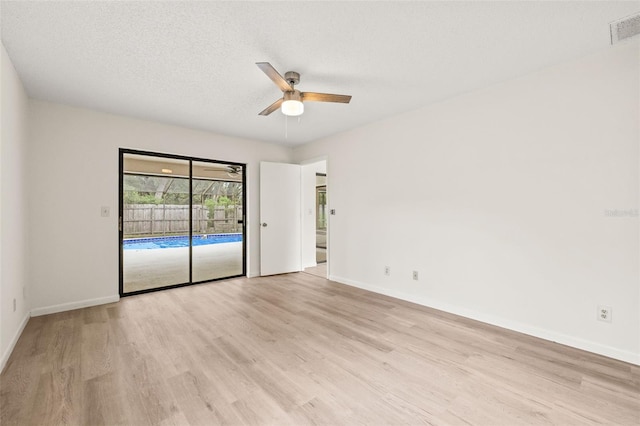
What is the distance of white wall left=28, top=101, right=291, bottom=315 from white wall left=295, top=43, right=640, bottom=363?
3.63 metres

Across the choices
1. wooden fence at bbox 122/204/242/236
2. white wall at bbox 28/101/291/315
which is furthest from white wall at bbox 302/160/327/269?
wooden fence at bbox 122/204/242/236

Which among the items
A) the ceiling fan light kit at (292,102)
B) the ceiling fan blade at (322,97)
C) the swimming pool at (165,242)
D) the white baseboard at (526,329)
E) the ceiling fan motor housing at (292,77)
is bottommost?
the white baseboard at (526,329)

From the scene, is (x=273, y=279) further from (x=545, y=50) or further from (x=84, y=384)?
(x=545, y=50)

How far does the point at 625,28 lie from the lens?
6.47 ft

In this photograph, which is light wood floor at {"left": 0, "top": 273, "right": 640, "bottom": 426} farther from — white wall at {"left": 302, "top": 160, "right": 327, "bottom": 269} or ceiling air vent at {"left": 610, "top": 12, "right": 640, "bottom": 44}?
white wall at {"left": 302, "top": 160, "right": 327, "bottom": 269}

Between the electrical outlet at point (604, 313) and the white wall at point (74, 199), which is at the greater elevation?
the white wall at point (74, 199)

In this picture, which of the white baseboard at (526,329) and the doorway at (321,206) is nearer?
the white baseboard at (526,329)

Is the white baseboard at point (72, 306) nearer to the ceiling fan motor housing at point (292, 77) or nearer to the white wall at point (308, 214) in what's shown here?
the white wall at point (308, 214)

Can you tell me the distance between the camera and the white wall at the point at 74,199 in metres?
3.25

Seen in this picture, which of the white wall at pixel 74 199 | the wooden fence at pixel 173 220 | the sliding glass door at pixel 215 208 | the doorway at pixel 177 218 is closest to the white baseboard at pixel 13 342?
the white wall at pixel 74 199

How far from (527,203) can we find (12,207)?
4.71 meters

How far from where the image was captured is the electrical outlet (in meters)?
2.26

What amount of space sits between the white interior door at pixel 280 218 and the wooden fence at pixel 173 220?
11.4ft

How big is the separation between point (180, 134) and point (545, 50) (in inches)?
176
